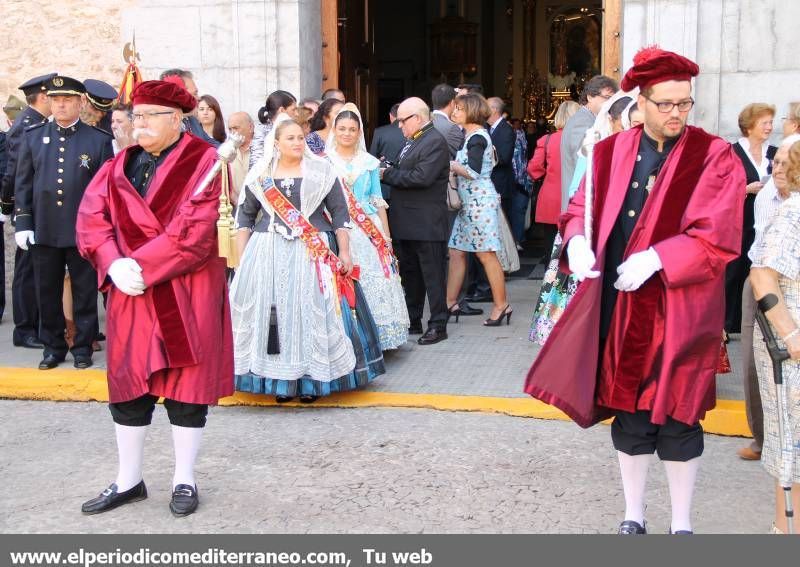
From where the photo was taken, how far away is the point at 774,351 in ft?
12.4

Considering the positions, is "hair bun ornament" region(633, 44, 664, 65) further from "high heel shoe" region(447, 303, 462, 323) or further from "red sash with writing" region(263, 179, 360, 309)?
"high heel shoe" region(447, 303, 462, 323)

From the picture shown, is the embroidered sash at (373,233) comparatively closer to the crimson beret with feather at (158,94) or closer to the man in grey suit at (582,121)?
the man in grey suit at (582,121)

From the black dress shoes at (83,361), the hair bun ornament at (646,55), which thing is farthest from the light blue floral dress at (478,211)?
the hair bun ornament at (646,55)

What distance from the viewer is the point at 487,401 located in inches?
238

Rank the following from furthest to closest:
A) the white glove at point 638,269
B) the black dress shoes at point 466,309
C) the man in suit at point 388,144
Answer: the black dress shoes at point 466,309
the man in suit at point 388,144
the white glove at point 638,269

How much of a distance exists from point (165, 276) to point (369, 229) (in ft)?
9.09

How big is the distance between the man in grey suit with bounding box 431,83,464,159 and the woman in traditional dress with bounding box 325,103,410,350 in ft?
3.48

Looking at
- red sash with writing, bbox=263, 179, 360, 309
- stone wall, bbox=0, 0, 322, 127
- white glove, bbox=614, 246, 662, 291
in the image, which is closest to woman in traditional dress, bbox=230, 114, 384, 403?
red sash with writing, bbox=263, 179, 360, 309

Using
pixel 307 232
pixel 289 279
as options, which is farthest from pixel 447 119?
pixel 289 279

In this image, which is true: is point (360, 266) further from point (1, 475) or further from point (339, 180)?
point (1, 475)

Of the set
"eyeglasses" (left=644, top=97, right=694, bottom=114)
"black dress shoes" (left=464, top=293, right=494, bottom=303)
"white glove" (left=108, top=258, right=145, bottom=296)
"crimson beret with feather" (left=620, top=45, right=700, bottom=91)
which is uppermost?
"crimson beret with feather" (left=620, top=45, right=700, bottom=91)

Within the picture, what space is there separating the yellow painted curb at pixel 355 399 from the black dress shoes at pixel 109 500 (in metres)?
1.62

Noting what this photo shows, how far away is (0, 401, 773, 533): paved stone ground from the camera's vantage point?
14.4 ft

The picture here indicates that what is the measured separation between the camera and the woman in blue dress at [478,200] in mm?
7887
